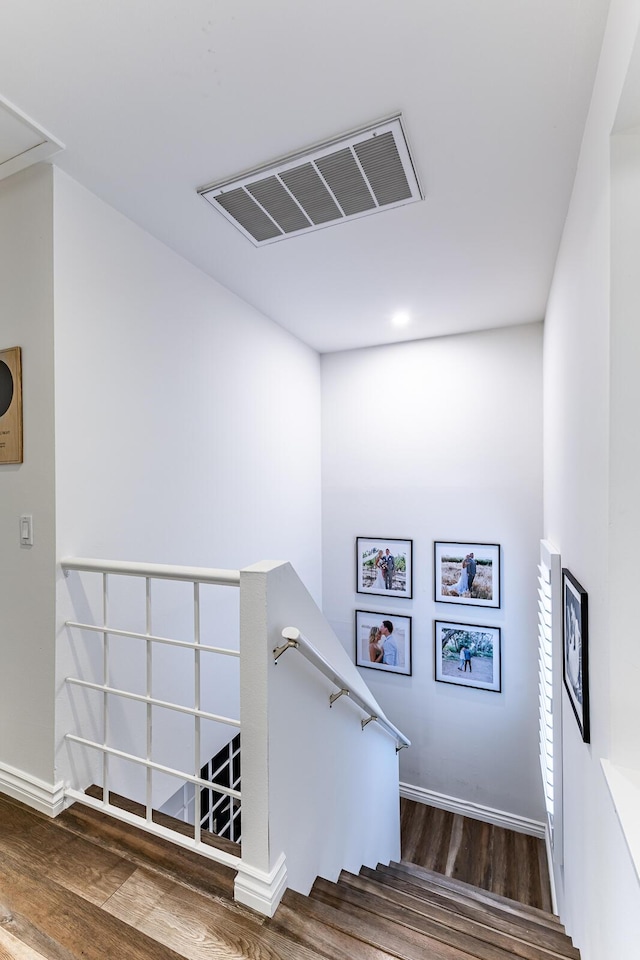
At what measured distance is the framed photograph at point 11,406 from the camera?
1.68 m

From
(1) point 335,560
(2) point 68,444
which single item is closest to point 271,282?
(2) point 68,444

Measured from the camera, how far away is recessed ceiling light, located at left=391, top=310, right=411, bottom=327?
3.02 metres

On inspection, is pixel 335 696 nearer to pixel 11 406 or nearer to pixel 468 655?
pixel 11 406

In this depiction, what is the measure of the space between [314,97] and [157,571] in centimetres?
157

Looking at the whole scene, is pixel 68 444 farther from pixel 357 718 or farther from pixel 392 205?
pixel 357 718

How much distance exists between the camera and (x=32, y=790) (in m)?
1.59

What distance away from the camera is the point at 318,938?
3.73ft

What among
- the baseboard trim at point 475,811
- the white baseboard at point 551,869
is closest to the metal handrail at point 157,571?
the white baseboard at point 551,869

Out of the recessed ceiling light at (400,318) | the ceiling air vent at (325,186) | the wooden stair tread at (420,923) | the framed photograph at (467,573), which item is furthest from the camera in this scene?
the framed photograph at (467,573)

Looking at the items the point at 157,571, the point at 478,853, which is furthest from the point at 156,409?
the point at 478,853

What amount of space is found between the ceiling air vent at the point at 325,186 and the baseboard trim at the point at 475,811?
402 centimetres

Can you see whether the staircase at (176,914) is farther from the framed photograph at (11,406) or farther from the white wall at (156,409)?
the framed photograph at (11,406)

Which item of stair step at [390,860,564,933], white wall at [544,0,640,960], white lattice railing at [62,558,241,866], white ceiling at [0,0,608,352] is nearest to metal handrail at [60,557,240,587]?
white lattice railing at [62,558,241,866]

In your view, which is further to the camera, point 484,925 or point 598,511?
point 484,925
